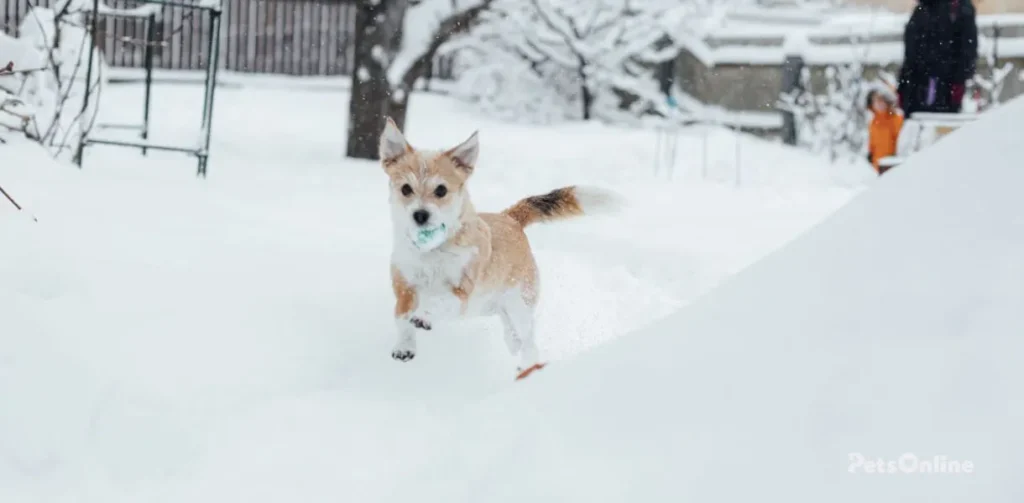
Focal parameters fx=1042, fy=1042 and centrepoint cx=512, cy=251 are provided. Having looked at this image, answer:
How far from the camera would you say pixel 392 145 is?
394 cm

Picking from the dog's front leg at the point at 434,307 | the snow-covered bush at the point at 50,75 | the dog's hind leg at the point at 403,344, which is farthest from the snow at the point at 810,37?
the dog's hind leg at the point at 403,344

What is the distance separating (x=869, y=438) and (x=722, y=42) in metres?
14.5

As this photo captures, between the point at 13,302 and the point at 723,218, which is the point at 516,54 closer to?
the point at 723,218

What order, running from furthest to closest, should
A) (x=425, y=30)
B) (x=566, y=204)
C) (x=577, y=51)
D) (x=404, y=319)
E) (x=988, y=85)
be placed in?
(x=577, y=51)
(x=988, y=85)
(x=425, y=30)
(x=566, y=204)
(x=404, y=319)

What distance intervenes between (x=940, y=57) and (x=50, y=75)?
7.00 metres

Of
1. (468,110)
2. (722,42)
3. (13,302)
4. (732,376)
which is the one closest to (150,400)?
(13,302)

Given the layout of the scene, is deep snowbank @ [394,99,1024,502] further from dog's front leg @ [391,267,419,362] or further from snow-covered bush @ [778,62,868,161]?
snow-covered bush @ [778,62,868,161]

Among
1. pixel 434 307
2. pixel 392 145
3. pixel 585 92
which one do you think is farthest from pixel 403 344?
pixel 585 92

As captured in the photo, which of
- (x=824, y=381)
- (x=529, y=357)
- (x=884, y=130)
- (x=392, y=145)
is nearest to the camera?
(x=824, y=381)

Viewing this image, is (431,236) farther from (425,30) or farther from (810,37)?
(810,37)

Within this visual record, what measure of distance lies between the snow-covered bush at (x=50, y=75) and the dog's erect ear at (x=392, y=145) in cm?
177

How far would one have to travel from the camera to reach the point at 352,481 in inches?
101

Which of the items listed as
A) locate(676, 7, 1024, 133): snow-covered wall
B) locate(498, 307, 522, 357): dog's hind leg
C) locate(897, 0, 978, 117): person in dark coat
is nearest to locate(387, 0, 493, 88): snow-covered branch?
locate(897, 0, 978, 117): person in dark coat

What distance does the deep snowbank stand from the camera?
5.32 feet
